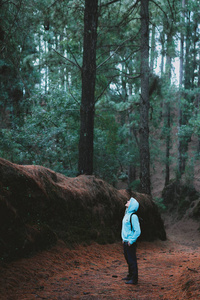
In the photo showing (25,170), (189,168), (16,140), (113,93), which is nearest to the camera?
(25,170)

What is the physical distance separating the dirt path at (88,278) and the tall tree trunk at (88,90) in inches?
120

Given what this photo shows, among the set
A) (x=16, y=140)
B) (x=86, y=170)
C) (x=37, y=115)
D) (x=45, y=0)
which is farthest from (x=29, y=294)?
(x=45, y=0)

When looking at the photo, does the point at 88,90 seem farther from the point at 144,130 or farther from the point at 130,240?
the point at 130,240

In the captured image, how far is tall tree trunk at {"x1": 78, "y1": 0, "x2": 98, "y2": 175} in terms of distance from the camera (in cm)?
929

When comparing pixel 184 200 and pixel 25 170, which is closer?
pixel 25 170

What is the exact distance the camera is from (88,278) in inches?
199

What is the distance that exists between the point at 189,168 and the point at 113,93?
1074 cm

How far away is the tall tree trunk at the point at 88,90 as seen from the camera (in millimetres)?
9289

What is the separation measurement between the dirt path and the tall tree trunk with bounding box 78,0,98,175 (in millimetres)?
3055

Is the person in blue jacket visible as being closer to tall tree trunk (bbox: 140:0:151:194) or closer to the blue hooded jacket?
the blue hooded jacket

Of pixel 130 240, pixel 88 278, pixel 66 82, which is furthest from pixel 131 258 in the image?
pixel 66 82

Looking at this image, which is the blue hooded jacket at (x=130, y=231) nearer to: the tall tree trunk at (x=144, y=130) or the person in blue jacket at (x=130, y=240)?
the person in blue jacket at (x=130, y=240)

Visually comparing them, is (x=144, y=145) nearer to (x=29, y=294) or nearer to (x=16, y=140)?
(x=16, y=140)

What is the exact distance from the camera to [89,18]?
368 inches
